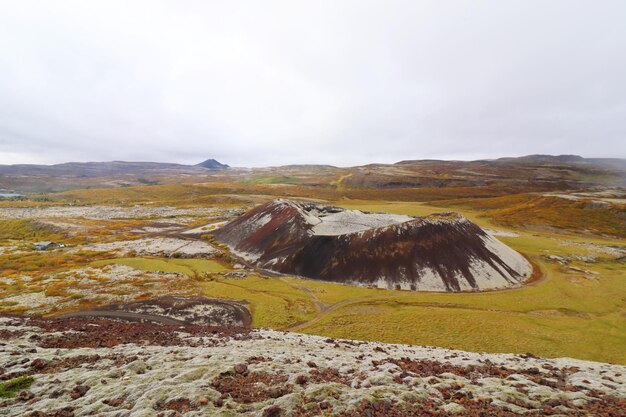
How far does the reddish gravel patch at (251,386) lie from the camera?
37.3 ft

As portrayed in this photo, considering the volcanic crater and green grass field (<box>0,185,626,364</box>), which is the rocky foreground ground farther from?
the volcanic crater

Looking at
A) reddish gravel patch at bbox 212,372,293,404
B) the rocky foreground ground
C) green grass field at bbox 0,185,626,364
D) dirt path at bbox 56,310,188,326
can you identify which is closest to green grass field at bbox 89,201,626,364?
green grass field at bbox 0,185,626,364

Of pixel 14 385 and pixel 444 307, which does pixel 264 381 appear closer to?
pixel 14 385

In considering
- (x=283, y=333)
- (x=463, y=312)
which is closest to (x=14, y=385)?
(x=283, y=333)

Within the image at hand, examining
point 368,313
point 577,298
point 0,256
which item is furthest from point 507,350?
point 0,256

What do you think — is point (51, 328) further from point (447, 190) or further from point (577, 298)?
point (447, 190)

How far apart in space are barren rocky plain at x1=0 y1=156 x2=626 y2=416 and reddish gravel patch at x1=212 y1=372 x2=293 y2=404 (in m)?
0.08

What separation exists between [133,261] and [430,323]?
46.2 meters

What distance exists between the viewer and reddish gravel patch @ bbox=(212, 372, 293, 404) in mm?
11383

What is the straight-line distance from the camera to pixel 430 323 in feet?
100

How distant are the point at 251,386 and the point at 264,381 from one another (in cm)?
64

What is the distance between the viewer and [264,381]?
12.6 metres

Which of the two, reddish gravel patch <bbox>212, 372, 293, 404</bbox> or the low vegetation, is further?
reddish gravel patch <bbox>212, 372, 293, 404</bbox>

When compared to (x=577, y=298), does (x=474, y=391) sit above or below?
above
